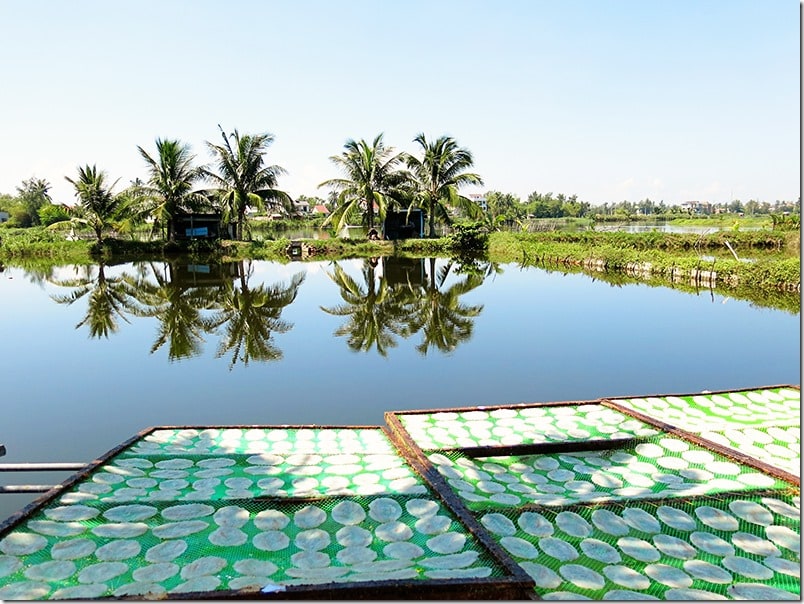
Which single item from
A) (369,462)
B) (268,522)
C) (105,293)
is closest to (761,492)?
(369,462)

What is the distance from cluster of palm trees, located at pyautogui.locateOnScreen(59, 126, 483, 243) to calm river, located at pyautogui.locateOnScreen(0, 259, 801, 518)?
1008cm

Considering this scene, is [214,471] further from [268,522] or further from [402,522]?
[402,522]

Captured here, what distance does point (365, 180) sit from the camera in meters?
25.8

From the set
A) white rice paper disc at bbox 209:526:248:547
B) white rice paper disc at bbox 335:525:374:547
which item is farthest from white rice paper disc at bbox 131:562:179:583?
white rice paper disc at bbox 335:525:374:547

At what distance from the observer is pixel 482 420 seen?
4738 millimetres

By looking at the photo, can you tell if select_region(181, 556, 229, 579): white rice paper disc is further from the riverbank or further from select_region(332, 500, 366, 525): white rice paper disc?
the riverbank

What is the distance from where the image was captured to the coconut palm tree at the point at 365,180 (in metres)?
25.6

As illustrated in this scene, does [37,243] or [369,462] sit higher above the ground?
[37,243]

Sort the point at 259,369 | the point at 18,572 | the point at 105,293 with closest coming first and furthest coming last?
the point at 18,572, the point at 259,369, the point at 105,293

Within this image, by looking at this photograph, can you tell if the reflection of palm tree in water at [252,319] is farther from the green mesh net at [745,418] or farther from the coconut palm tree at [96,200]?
the coconut palm tree at [96,200]

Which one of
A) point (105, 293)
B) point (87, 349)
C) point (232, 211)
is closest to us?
point (87, 349)

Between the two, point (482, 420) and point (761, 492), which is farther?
point (482, 420)

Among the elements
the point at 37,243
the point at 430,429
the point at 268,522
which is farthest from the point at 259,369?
the point at 37,243

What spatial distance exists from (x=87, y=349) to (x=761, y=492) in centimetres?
888
